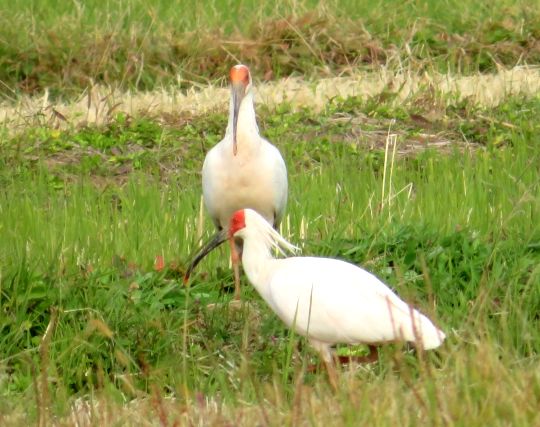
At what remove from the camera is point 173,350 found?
5.12 metres

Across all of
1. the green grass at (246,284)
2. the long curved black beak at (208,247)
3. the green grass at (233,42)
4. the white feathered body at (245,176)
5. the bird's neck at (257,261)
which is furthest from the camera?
the green grass at (233,42)

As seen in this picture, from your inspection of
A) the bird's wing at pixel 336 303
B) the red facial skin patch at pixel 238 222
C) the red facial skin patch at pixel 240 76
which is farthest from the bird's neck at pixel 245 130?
the bird's wing at pixel 336 303

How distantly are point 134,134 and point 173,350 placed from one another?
158 inches

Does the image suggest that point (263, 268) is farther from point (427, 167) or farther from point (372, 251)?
point (427, 167)

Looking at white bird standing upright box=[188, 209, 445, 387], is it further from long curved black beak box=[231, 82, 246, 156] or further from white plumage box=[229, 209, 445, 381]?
long curved black beak box=[231, 82, 246, 156]

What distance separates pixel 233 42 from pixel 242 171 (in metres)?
5.08

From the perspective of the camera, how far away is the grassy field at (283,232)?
366 centimetres

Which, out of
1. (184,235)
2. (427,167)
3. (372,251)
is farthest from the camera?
(427,167)

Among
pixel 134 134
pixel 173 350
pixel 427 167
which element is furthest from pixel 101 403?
pixel 134 134

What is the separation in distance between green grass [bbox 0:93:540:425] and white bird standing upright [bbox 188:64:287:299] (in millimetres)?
205

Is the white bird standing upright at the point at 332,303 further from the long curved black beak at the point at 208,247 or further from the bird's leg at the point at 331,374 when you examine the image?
the long curved black beak at the point at 208,247

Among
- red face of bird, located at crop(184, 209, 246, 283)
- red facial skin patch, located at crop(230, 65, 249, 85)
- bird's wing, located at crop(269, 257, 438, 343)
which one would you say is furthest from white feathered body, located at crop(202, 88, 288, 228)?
bird's wing, located at crop(269, 257, 438, 343)

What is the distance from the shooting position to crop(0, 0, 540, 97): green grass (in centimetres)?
1147

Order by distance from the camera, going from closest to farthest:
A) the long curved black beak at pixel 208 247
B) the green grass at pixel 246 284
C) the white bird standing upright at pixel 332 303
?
the green grass at pixel 246 284
the white bird standing upright at pixel 332 303
the long curved black beak at pixel 208 247
